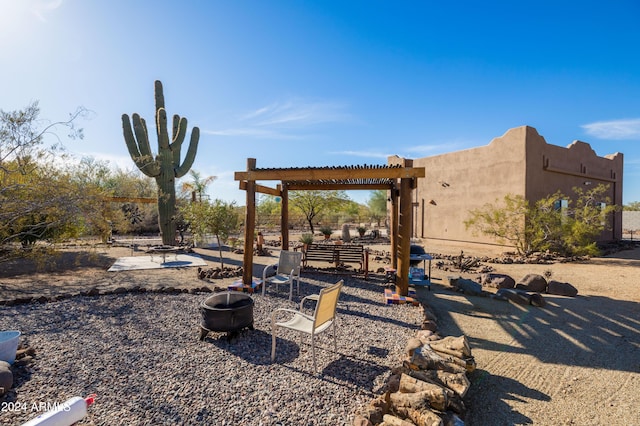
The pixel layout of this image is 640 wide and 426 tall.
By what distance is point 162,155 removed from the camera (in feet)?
46.5

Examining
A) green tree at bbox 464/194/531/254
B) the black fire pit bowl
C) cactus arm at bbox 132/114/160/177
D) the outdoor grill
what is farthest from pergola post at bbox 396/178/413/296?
cactus arm at bbox 132/114/160/177

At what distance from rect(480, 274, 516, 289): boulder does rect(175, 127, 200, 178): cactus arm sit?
43.1ft

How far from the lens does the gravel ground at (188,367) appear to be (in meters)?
2.71

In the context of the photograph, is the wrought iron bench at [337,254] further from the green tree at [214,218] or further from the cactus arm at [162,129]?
the cactus arm at [162,129]

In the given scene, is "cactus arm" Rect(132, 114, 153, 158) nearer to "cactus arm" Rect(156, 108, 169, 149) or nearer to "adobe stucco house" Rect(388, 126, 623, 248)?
"cactus arm" Rect(156, 108, 169, 149)

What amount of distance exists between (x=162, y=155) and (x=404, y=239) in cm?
1209

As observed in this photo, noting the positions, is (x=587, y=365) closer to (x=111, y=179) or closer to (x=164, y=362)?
(x=164, y=362)

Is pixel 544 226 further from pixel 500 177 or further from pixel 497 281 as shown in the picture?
pixel 497 281

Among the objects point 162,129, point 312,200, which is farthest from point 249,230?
point 312,200

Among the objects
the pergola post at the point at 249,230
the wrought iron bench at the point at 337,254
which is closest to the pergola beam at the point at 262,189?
the pergola post at the point at 249,230

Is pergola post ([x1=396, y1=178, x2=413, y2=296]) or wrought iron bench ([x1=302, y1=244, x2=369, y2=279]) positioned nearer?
pergola post ([x1=396, y1=178, x2=413, y2=296])

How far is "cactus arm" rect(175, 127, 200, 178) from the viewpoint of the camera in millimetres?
15117

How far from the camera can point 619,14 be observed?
930 cm

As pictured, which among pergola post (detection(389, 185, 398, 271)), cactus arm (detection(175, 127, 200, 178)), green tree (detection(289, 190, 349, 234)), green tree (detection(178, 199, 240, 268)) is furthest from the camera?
green tree (detection(289, 190, 349, 234))
